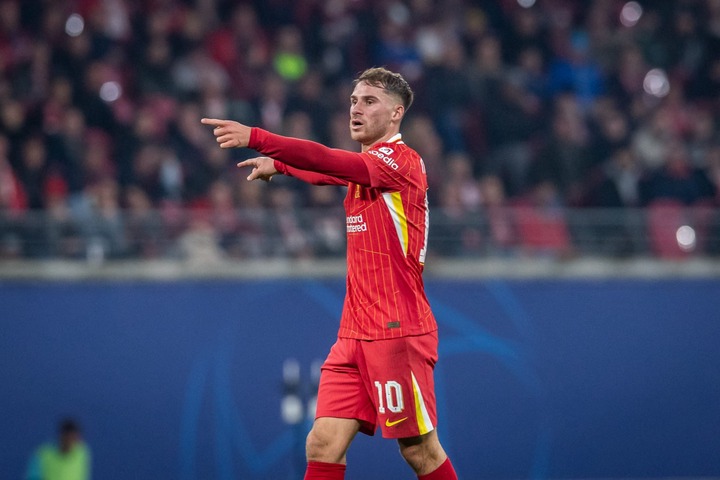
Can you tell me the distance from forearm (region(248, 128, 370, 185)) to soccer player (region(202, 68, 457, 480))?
0.17 meters

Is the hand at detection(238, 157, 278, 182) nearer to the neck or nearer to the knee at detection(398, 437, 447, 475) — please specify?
the neck

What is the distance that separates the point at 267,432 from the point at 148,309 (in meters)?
1.82

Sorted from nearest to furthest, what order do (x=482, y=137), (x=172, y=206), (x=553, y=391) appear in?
(x=172, y=206) < (x=553, y=391) < (x=482, y=137)

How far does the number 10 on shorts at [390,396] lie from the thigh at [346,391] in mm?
112

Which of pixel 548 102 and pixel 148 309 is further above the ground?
pixel 548 102

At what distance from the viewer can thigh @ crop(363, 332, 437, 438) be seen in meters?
5.79

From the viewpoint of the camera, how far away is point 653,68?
15805 millimetres

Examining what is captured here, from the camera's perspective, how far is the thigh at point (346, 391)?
583 centimetres

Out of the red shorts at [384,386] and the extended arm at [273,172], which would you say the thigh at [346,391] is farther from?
the extended arm at [273,172]

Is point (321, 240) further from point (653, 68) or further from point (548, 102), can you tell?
point (653, 68)

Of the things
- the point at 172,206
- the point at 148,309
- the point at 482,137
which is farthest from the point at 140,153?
the point at 482,137

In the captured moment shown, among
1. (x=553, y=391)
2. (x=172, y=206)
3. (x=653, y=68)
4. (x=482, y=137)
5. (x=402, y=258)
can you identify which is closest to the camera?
(x=402, y=258)

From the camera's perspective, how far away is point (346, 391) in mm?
5867

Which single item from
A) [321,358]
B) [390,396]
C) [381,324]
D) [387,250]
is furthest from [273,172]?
[321,358]
